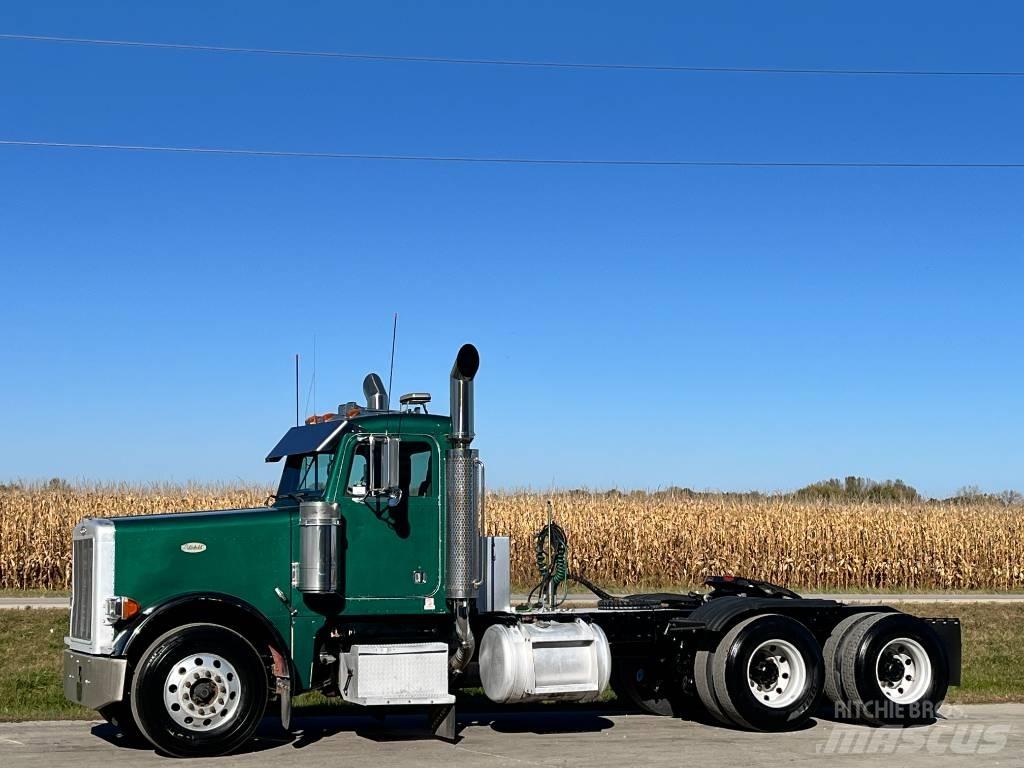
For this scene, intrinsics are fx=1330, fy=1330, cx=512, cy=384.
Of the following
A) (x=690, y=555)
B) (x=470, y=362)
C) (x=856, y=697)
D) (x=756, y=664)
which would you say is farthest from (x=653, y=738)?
(x=690, y=555)

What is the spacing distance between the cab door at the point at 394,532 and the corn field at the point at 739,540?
920 inches

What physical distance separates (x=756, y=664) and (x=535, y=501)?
27.1 m

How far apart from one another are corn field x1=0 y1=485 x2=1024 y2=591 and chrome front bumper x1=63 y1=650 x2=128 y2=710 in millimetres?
24216

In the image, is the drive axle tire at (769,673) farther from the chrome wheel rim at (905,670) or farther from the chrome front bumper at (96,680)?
the chrome front bumper at (96,680)

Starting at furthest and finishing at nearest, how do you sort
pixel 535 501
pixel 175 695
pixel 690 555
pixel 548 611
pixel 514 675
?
pixel 535 501 → pixel 690 555 → pixel 548 611 → pixel 514 675 → pixel 175 695

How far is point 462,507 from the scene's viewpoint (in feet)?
38.6

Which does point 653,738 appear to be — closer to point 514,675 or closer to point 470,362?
point 514,675

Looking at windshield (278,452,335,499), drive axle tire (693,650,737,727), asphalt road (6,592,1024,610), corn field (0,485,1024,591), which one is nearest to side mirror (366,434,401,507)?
windshield (278,452,335,499)

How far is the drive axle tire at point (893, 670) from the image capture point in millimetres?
12758

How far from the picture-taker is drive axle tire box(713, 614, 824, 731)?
1234 cm

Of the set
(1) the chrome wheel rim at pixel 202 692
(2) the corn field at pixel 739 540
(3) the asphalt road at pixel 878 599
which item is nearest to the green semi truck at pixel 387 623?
(1) the chrome wheel rim at pixel 202 692

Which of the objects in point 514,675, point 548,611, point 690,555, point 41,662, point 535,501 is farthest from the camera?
point 535,501

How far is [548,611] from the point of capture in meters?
12.5

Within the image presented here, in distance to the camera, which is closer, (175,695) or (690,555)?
(175,695)
